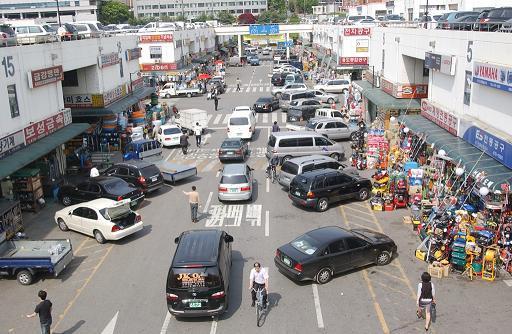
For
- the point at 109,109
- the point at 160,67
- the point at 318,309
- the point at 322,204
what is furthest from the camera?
the point at 160,67

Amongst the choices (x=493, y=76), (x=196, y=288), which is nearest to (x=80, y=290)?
(x=196, y=288)

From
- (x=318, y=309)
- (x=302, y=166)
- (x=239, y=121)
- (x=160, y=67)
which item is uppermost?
(x=160, y=67)

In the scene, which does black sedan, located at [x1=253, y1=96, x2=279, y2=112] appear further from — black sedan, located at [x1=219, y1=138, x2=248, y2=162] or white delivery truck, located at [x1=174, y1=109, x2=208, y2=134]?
black sedan, located at [x1=219, y1=138, x2=248, y2=162]

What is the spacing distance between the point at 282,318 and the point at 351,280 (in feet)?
10.6

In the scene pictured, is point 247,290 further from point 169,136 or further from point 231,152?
point 169,136

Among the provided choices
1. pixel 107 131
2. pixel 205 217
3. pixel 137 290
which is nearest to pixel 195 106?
pixel 107 131

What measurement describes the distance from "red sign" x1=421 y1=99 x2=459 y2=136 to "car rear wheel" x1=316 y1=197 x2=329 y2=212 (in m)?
6.48

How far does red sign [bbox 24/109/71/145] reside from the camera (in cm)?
2398

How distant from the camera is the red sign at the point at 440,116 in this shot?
2302cm

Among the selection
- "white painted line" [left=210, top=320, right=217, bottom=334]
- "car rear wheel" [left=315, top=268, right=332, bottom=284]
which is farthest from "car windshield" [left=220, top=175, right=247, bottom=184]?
"white painted line" [left=210, top=320, right=217, bottom=334]

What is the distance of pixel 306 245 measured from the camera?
16281mm

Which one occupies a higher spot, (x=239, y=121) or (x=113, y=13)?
(x=113, y=13)

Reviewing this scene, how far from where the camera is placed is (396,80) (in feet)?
109

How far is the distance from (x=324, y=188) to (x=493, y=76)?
812 cm
